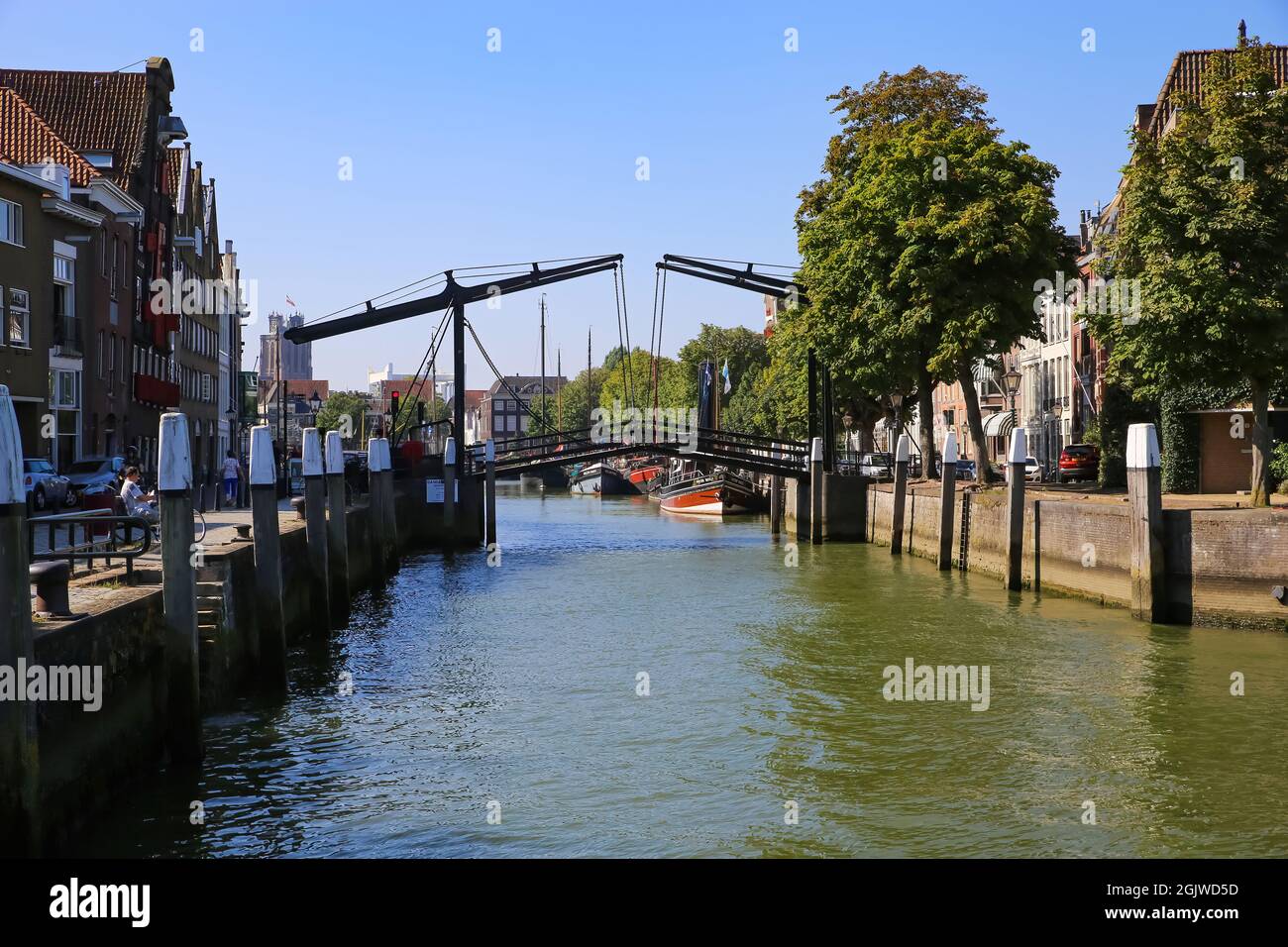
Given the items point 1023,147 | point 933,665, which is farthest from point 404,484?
point 933,665

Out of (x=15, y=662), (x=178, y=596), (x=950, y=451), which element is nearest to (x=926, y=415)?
(x=950, y=451)

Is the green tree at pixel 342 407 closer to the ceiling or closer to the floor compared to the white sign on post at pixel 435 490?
closer to the ceiling

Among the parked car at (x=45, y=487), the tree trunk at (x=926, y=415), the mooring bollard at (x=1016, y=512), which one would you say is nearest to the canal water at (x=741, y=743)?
the mooring bollard at (x=1016, y=512)

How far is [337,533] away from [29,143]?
74.6 ft

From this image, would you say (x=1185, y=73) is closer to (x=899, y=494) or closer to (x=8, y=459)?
(x=899, y=494)

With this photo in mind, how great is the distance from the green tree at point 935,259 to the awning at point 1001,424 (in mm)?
30903

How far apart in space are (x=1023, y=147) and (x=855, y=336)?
7.10 metres

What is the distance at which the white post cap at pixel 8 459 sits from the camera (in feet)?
29.9

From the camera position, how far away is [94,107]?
2004 inches

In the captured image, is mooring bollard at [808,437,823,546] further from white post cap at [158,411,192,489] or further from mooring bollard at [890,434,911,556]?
white post cap at [158,411,192,489]

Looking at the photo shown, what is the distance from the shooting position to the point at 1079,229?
252 ft

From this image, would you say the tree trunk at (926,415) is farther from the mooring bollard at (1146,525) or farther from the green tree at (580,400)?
the green tree at (580,400)

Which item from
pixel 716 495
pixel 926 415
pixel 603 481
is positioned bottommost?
pixel 716 495
